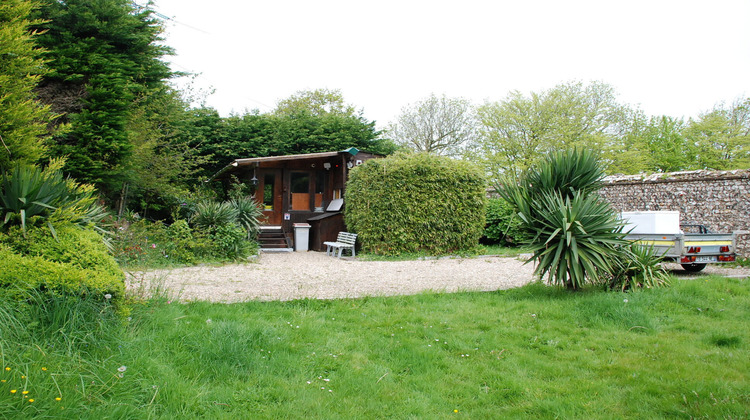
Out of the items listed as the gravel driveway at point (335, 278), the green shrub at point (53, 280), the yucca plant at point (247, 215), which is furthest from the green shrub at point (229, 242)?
the green shrub at point (53, 280)

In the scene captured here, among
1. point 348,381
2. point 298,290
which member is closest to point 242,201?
point 298,290

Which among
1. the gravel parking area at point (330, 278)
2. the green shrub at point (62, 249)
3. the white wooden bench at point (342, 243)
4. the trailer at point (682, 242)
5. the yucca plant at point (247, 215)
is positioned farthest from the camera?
the yucca plant at point (247, 215)

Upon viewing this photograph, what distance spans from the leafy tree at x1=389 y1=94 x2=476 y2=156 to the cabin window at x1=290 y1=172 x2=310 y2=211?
649 inches

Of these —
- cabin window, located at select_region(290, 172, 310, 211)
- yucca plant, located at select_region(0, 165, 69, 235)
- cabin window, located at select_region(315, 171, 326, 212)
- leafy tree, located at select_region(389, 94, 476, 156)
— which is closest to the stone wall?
cabin window, located at select_region(315, 171, 326, 212)

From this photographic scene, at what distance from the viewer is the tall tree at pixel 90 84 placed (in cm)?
987

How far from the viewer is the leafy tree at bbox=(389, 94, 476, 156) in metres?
32.3

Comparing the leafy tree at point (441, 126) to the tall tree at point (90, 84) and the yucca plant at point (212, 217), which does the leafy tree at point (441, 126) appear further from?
the tall tree at point (90, 84)

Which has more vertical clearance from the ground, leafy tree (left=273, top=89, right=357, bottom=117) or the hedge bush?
leafy tree (left=273, top=89, right=357, bottom=117)

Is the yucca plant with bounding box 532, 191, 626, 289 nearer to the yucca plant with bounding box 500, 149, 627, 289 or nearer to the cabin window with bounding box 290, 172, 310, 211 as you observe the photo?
the yucca plant with bounding box 500, 149, 627, 289

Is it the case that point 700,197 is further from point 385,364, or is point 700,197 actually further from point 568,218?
point 385,364

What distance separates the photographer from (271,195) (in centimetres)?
1702

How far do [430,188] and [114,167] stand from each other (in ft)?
25.7

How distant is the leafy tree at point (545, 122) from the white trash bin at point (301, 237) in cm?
1851

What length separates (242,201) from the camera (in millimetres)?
13211
